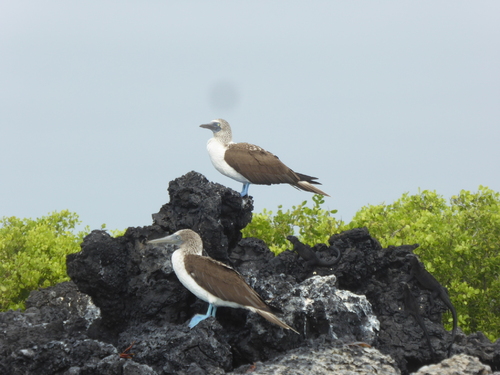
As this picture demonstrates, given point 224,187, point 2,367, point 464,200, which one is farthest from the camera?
point 464,200

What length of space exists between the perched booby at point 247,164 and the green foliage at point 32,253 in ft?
13.6

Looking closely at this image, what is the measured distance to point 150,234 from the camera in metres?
9.49

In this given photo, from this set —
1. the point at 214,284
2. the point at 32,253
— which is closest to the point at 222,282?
the point at 214,284

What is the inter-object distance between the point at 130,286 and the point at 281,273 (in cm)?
218

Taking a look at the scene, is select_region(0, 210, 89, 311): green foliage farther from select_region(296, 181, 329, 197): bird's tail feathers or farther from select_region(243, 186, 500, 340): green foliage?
select_region(296, 181, 329, 197): bird's tail feathers

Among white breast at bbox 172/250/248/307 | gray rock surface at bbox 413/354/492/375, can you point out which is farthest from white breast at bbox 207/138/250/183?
gray rock surface at bbox 413/354/492/375

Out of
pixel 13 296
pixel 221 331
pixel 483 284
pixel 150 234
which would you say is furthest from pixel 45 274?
pixel 483 284

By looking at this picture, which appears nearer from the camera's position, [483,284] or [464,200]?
[483,284]

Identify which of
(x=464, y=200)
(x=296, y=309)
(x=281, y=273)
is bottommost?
(x=296, y=309)

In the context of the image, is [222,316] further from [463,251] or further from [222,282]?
[463,251]

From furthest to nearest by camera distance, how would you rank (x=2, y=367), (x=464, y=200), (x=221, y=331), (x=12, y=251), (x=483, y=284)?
(x=464, y=200), (x=12, y=251), (x=483, y=284), (x=221, y=331), (x=2, y=367)

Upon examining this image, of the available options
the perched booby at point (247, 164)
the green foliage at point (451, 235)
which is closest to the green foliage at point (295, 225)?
the green foliage at point (451, 235)

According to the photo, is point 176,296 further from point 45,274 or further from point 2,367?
point 45,274

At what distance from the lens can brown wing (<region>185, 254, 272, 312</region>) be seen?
27.4 feet
